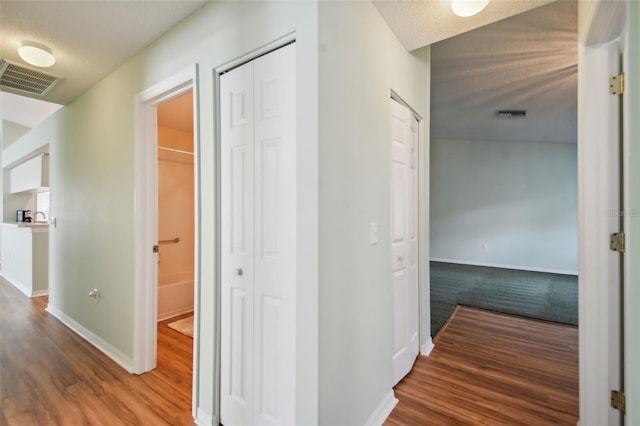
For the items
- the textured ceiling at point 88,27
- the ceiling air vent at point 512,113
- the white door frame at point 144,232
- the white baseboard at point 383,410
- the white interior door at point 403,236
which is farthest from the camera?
the ceiling air vent at point 512,113

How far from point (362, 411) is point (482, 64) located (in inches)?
127

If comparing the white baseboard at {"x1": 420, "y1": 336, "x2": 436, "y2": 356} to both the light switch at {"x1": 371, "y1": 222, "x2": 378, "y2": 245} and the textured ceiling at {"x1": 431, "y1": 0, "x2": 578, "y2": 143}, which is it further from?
the textured ceiling at {"x1": 431, "y1": 0, "x2": 578, "y2": 143}

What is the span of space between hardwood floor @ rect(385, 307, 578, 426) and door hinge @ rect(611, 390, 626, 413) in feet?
1.37

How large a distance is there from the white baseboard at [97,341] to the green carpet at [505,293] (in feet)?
9.09

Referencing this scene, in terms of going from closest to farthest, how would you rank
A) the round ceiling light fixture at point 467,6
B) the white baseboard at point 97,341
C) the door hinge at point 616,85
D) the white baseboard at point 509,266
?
the door hinge at point 616,85 < the round ceiling light fixture at point 467,6 < the white baseboard at point 97,341 < the white baseboard at point 509,266

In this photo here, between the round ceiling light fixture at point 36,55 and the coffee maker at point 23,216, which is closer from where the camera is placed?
the round ceiling light fixture at point 36,55

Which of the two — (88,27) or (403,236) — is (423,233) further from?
(88,27)

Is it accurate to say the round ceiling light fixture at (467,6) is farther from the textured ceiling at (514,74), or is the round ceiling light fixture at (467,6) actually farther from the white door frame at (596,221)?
the textured ceiling at (514,74)

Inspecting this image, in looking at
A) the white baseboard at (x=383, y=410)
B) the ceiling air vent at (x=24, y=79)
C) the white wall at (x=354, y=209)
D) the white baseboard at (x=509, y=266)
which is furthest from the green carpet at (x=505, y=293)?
the ceiling air vent at (x=24, y=79)

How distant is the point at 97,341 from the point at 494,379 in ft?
11.1

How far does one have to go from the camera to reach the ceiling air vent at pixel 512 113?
4.18 metres

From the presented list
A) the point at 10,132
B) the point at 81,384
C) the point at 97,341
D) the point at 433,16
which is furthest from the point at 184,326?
the point at 10,132

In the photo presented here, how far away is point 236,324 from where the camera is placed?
1.54 metres

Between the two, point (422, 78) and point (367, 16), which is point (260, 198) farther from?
point (422, 78)
